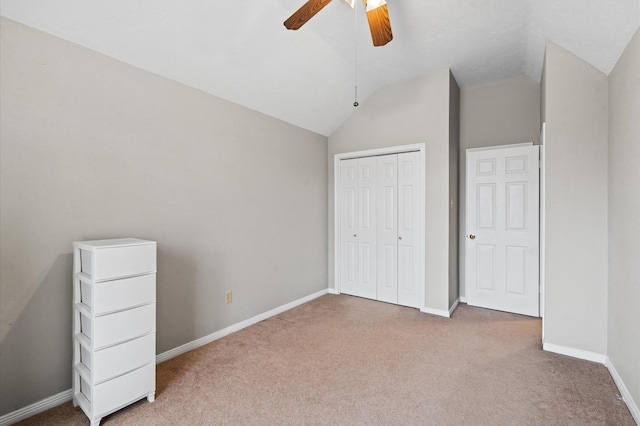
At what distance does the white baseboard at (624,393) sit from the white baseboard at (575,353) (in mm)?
71

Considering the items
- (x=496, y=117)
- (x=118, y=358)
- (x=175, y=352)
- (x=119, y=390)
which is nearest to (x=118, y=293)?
(x=118, y=358)

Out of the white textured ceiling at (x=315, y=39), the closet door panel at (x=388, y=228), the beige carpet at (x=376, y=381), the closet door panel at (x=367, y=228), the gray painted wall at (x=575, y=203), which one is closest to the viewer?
the beige carpet at (x=376, y=381)

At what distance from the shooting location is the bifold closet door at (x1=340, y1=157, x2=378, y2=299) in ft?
13.5

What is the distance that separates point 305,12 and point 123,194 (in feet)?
5.79

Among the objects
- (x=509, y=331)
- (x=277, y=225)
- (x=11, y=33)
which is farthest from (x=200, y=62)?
(x=509, y=331)

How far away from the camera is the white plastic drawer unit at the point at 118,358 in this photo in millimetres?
1736

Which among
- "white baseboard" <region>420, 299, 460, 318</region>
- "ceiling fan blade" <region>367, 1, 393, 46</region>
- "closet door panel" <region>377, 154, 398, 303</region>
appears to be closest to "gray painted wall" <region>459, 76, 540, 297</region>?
"white baseboard" <region>420, 299, 460, 318</region>

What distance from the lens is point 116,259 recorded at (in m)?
1.80

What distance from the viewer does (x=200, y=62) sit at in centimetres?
A: 252

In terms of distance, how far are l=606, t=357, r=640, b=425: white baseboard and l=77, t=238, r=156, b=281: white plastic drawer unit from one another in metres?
3.04

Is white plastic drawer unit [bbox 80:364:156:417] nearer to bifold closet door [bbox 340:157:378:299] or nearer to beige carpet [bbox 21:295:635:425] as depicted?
beige carpet [bbox 21:295:635:425]

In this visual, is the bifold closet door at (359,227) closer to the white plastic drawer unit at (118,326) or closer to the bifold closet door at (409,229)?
the bifold closet door at (409,229)

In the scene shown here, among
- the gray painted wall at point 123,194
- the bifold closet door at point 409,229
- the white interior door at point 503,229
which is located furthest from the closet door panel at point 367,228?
the white interior door at point 503,229

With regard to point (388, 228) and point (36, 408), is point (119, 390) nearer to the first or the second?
point (36, 408)
